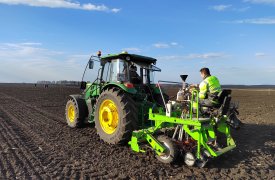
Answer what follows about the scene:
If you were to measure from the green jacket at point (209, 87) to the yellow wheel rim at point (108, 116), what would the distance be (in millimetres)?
2108

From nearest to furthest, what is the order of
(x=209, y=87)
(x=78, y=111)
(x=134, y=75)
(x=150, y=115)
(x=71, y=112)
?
1. (x=150, y=115)
2. (x=209, y=87)
3. (x=134, y=75)
4. (x=78, y=111)
5. (x=71, y=112)

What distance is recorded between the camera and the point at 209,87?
693 centimetres

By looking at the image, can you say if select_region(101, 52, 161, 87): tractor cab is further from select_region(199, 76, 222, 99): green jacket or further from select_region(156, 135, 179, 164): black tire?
select_region(156, 135, 179, 164): black tire

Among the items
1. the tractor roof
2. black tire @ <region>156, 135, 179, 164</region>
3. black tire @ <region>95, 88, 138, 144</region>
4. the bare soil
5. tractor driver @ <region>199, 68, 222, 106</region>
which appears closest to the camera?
the bare soil

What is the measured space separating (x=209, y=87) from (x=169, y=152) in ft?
6.58

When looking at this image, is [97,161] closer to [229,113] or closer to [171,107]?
[171,107]

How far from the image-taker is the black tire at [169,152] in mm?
5703

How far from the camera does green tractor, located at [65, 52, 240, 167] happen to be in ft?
19.1

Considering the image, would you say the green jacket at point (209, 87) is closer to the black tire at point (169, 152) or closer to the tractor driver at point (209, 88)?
the tractor driver at point (209, 88)

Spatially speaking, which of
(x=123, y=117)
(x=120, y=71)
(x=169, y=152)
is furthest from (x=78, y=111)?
(x=169, y=152)

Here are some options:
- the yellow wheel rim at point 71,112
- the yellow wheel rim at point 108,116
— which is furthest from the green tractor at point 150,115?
the yellow wheel rim at point 71,112

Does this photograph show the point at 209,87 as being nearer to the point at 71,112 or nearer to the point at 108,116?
the point at 108,116

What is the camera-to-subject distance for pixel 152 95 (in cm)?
819

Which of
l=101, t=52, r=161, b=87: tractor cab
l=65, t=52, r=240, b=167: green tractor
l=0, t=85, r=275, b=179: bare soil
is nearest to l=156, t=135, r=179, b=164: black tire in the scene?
l=65, t=52, r=240, b=167: green tractor
